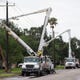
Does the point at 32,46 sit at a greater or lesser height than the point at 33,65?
greater

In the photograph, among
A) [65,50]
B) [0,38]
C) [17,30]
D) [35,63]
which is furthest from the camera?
[65,50]

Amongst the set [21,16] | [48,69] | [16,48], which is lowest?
[48,69]

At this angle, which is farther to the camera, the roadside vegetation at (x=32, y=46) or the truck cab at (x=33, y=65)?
the roadside vegetation at (x=32, y=46)

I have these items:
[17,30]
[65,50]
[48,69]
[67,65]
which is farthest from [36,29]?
[48,69]

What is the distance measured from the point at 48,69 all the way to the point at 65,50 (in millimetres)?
85835

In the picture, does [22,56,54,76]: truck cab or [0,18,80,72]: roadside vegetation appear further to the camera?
[0,18,80,72]: roadside vegetation

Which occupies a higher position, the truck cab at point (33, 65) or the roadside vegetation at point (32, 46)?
the roadside vegetation at point (32, 46)

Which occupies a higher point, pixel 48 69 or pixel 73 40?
pixel 73 40

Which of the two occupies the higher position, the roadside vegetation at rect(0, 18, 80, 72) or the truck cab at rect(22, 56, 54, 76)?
the roadside vegetation at rect(0, 18, 80, 72)

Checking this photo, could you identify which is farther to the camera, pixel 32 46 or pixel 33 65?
pixel 32 46

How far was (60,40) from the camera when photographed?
157 m

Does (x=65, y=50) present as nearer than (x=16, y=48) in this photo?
No

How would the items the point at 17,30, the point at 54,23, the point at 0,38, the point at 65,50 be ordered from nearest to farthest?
the point at 0,38 < the point at 54,23 < the point at 17,30 < the point at 65,50

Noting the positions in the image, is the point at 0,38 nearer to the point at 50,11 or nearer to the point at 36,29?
the point at 50,11
